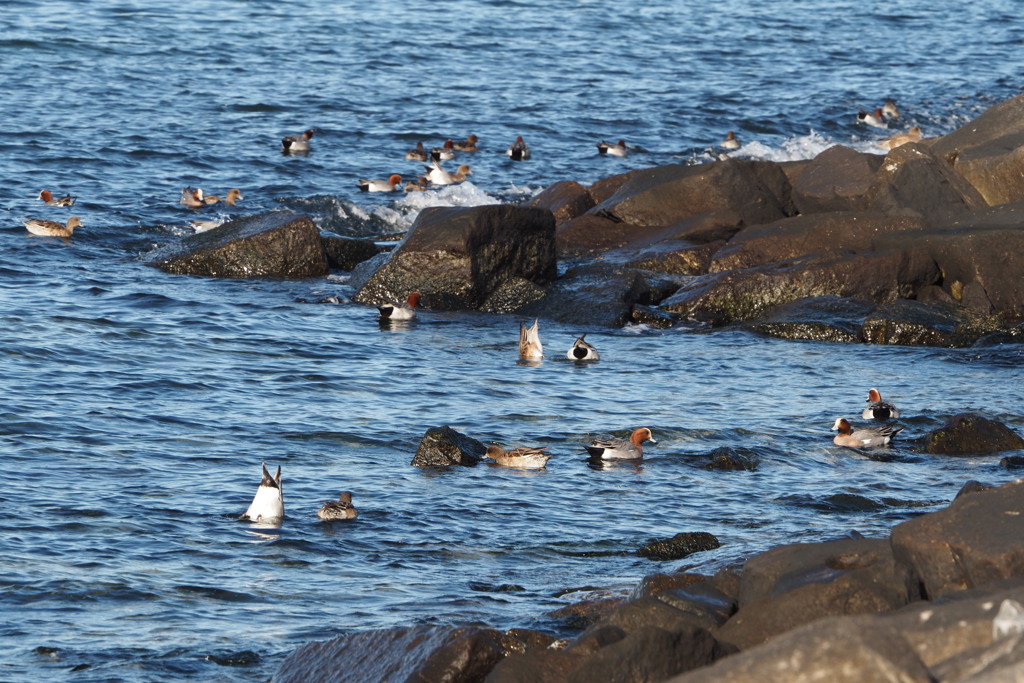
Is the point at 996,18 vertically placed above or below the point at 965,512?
above

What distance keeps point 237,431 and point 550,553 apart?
159 inches

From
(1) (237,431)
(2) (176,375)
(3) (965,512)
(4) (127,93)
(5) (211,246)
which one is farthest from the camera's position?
(4) (127,93)

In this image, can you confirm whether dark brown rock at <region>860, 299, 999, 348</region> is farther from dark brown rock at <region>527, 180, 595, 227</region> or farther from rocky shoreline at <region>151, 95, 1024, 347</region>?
dark brown rock at <region>527, 180, 595, 227</region>

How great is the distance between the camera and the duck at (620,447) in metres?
12.7

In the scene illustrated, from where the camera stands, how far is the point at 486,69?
3506cm

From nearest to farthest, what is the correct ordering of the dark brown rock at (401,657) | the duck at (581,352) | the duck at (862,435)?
the dark brown rock at (401,657) < the duck at (862,435) < the duck at (581,352)

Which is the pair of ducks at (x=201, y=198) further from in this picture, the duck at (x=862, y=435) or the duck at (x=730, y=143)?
the duck at (x=862, y=435)

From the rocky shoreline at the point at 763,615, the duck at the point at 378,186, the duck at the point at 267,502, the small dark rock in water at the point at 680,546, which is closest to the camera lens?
the rocky shoreline at the point at 763,615

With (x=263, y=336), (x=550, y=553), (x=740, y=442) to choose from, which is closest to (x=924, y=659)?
(x=550, y=553)

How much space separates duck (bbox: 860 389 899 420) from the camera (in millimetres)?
13984

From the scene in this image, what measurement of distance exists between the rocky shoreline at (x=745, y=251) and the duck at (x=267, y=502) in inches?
319

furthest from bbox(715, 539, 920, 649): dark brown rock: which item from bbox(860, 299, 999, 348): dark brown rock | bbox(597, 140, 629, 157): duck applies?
bbox(597, 140, 629, 157): duck

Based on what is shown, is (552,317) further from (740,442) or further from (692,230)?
(740,442)

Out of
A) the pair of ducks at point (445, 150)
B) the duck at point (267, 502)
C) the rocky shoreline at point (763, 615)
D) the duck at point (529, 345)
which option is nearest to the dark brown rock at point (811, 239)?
the duck at point (529, 345)
